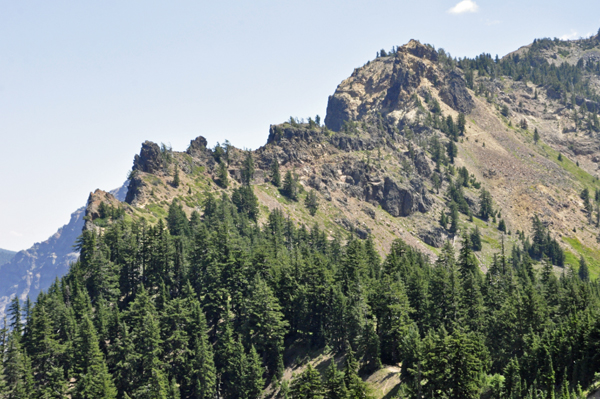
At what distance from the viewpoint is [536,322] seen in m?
72.2

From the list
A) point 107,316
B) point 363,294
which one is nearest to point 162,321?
point 107,316

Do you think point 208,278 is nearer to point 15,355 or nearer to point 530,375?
point 15,355

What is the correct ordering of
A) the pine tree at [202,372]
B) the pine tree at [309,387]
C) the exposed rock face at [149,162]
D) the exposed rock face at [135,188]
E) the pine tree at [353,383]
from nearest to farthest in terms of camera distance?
the pine tree at [353,383] → the pine tree at [309,387] → the pine tree at [202,372] → the exposed rock face at [135,188] → the exposed rock face at [149,162]

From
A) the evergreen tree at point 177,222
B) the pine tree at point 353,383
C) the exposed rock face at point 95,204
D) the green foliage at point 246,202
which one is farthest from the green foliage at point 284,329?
the green foliage at point 246,202

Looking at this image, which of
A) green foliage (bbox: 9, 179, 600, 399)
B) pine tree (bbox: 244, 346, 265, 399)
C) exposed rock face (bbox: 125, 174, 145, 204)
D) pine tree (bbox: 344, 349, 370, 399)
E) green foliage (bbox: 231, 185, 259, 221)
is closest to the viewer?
pine tree (bbox: 344, 349, 370, 399)

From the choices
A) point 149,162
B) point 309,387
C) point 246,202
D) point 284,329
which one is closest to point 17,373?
point 284,329

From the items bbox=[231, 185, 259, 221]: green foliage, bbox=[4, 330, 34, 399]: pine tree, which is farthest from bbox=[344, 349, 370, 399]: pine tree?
bbox=[231, 185, 259, 221]: green foliage

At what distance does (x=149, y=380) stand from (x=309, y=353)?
2718 centimetres

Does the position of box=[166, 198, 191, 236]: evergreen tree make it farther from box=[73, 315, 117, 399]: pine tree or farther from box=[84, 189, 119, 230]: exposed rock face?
box=[73, 315, 117, 399]: pine tree

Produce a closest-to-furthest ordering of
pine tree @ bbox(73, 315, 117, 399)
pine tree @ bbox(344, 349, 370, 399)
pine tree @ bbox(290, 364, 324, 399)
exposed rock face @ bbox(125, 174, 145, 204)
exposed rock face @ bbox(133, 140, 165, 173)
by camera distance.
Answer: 1. pine tree @ bbox(344, 349, 370, 399)
2. pine tree @ bbox(290, 364, 324, 399)
3. pine tree @ bbox(73, 315, 117, 399)
4. exposed rock face @ bbox(125, 174, 145, 204)
5. exposed rock face @ bbox(133, 140, 165, 173)

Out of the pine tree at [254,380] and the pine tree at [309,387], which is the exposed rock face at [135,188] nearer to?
the pine tree at [254,380]

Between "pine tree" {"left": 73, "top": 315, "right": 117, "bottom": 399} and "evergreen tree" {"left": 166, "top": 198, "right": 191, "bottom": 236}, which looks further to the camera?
"evergreen tree" {"left": 166, "top": 198, "right": 191, "bottom": 236}

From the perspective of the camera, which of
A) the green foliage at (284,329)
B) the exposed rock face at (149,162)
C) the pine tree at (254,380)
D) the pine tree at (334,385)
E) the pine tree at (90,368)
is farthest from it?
the exposed rock face at (149,162)

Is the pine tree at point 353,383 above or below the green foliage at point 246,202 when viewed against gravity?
below
